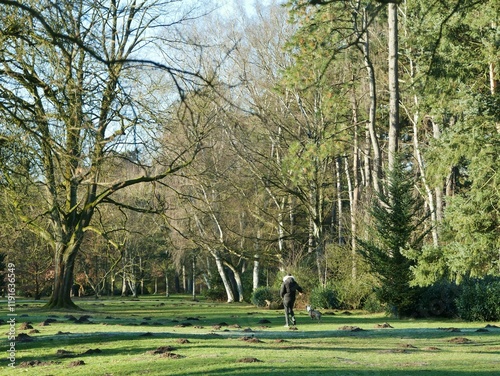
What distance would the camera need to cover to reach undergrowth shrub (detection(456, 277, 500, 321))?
2205 centimetres

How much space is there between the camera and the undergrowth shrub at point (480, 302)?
72.3 feet

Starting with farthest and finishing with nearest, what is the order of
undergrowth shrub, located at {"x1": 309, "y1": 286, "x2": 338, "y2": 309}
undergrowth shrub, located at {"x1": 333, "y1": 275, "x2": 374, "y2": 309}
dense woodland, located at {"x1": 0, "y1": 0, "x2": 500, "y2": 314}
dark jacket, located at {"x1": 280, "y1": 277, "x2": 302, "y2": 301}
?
undergrowth shrub, located at {"x1": 309, "y1": 286, "x2": 338, "y2": 309}, undergrowth shrub, located at {"x1": 333, "y1": 275, "x2": 374, "y2": 309}, dark jacket, located at {"x1": 280, "y1": 277, "x2": 302, "y2": 301}, dense woodland, located at {"x1": 0, "y1": 0, "x2": 500, "y2": 314}

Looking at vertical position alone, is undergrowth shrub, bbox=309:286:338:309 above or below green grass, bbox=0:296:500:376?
above

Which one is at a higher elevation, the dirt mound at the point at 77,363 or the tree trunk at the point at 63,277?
the tree trunk at the point at 63,277

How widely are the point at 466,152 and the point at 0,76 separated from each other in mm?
14286

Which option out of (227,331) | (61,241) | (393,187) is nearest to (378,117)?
(393,187)

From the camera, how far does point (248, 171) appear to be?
38.5m

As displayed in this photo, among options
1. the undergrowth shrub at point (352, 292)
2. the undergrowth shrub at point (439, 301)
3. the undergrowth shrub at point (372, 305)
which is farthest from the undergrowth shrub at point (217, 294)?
the undergrowth shrub at point (439, 301)

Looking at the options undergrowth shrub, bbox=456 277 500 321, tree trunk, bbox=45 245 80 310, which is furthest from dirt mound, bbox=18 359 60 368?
undergrowth shrub, bbox=456 277 500 321

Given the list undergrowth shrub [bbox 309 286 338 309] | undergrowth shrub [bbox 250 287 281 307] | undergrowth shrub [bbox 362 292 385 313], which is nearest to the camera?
undergrowth shrub [bbox 362 292 385 313]

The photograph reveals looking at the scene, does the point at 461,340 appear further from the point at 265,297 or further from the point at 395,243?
the point at 265,297

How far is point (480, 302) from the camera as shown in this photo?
2223 cm

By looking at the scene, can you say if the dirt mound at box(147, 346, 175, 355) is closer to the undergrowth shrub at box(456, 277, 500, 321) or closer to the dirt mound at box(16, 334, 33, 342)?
the dirt mound at box(16, 334, 33, 342)

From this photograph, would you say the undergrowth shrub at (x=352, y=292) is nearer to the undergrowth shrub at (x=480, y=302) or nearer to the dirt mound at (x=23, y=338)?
the undergrowth shrub at (x=480, y=302)
